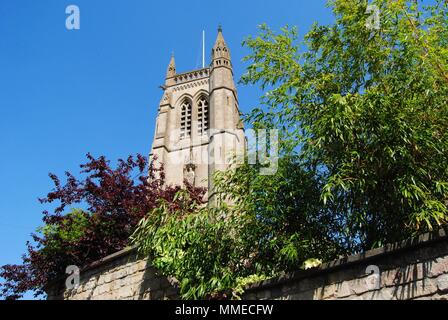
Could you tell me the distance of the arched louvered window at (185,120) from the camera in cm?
3491

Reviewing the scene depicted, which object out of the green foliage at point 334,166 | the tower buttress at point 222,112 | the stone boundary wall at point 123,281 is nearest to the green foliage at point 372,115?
the green foliage at point 334,166

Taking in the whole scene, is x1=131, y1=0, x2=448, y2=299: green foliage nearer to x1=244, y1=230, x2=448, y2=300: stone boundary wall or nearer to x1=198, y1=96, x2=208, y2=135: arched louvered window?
x1=244, y1=230, x2=448, y2=300: stone boundary wall

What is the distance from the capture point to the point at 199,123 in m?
35.3

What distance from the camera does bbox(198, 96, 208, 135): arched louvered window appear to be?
34.5 metres

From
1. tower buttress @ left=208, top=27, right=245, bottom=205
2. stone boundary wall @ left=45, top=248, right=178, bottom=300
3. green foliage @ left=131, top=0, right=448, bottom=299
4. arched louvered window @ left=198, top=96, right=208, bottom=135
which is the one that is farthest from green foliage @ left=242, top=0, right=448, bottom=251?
arched louvered window @ left=198, top=96, right=208, bottom=135

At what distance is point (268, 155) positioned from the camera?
6.11 metres

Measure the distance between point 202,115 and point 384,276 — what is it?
32978mm

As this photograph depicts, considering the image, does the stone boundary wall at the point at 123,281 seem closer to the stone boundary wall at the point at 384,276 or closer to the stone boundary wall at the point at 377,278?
the stone boundary wall at the point at 377,278

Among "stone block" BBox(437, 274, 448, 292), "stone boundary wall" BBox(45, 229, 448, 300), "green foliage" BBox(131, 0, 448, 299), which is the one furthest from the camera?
"green foliage" BBox(131, 0, 448, 299)

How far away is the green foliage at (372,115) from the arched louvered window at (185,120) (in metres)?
28.5

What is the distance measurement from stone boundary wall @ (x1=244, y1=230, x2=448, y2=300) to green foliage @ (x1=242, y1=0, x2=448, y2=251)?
38 centimetres

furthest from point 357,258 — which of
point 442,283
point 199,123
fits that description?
point 199,123
